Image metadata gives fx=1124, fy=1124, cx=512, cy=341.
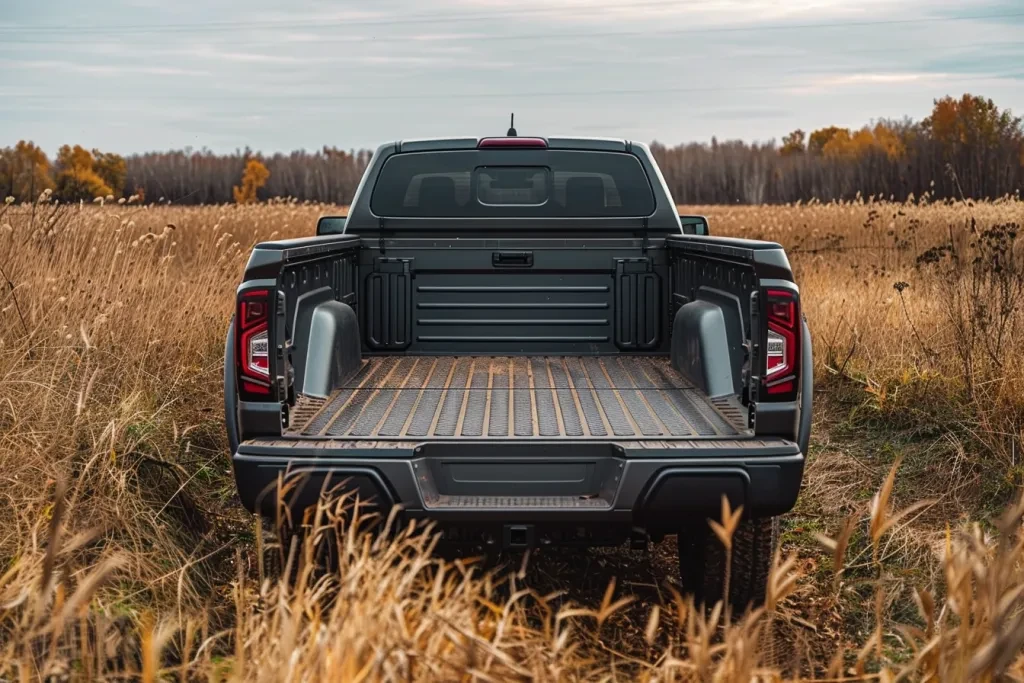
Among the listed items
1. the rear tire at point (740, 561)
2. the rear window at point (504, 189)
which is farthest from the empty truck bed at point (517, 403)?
the rear window at point (504, 189)

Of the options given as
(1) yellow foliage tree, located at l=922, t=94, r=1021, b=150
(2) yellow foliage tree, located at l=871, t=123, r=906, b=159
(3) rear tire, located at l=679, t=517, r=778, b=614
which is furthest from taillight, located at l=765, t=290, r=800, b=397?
(2) yellow foliage tree, located at l=871, t=123, r=906, b=159

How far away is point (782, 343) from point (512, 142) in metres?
2.57

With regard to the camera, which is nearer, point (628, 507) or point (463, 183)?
point (628, 507)

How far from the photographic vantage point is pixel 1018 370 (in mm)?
6871

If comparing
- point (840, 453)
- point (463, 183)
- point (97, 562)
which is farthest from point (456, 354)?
point (840, 453)

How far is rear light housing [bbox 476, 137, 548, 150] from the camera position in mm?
6082

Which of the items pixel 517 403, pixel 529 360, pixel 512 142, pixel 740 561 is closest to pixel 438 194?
pixel 512 142

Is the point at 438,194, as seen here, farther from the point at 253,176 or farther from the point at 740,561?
the point at 253,176

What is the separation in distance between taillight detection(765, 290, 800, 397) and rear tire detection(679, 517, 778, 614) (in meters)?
0.52

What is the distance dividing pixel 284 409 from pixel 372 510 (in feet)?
1.71

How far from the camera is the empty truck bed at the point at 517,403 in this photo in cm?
414

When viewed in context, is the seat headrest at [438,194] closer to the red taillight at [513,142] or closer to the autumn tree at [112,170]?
the red taillight at [513,142]

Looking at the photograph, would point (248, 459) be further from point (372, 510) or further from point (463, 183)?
point (463, 183)

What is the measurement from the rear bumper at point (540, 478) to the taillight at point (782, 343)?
21cm
